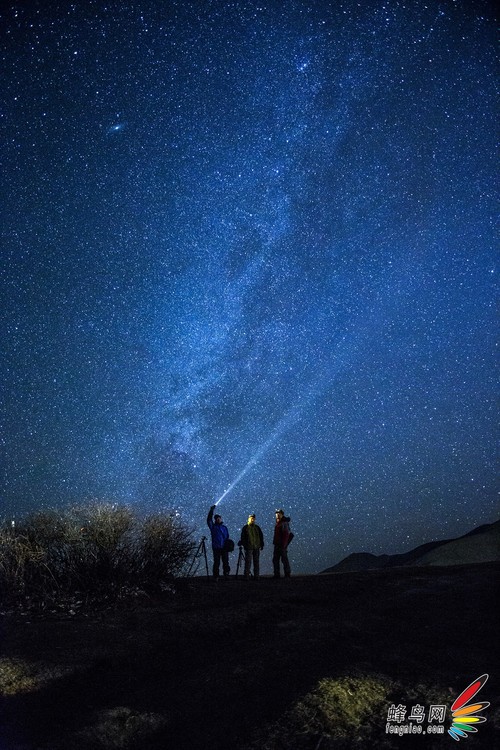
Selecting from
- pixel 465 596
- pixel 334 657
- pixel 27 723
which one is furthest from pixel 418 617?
pixel 27 723

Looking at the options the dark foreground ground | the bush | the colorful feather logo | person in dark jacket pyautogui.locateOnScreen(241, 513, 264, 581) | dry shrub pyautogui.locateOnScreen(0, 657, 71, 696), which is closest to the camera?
the colorful feather logo

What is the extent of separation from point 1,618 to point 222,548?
18.9 feet

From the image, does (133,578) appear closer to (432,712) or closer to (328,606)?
(328,606)

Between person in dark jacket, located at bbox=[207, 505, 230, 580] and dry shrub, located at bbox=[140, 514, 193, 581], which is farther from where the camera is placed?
person in dark jacket, located at bbox=[207, 505, 230, 580]

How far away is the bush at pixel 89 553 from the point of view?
9.47 m

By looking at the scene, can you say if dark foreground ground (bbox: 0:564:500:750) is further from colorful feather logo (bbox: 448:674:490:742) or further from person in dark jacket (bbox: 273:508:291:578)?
person in dark jacket (bbox: 273:508:291:578)

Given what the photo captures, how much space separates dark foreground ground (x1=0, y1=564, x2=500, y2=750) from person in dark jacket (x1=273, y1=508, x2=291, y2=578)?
382 cm

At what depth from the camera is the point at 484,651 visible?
5.74 metres

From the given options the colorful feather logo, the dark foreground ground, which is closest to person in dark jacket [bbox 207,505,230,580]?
the dark foreground ground

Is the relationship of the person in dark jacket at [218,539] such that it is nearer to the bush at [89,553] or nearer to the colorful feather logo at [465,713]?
the bush at [89,553]

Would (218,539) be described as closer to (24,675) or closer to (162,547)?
(162,547)

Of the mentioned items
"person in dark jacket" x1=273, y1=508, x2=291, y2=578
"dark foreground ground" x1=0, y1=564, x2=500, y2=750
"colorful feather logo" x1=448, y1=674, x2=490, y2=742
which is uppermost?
"person in dark jacket" x1=273, y1=508, x2=291, y2=578

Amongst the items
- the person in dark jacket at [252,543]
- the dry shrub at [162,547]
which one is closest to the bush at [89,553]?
the dry shrub at [162,547]

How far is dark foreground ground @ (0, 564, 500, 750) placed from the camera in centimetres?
458
